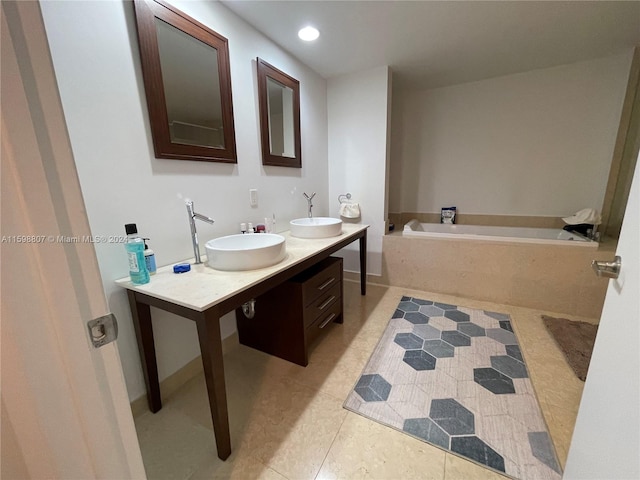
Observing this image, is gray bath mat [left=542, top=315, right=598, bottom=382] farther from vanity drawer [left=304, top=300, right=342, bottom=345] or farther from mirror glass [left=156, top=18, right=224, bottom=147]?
mirror glass [left=156, top=18, right=224, bottom=147]

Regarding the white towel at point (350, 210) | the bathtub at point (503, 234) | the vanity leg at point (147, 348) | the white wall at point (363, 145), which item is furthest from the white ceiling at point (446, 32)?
the vanity leg at point (147, 348)

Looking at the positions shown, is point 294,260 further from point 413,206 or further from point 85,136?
point 413,206

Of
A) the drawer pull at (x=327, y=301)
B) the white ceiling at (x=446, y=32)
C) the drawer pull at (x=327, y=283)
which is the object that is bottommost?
the drawer pull at (x=327, y=301)

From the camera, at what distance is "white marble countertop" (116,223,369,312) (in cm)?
97

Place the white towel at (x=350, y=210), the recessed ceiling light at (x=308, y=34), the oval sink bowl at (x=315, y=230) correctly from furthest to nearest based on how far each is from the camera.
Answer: the white towel at (x=350, y=210), the oval sink bowl at (x=315, y=230), the recessed ceiling light at (x=308, y=34)

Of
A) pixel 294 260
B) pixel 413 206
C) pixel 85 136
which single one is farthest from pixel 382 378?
pixel 413 206

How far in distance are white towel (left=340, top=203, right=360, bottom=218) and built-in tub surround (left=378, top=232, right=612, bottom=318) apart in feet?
1.33

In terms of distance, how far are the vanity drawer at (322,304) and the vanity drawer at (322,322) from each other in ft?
0.09

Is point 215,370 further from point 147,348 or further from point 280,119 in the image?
point 280,119

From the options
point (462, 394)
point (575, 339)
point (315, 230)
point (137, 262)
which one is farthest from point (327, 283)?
point (575, 339)

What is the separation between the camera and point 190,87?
1.41 m

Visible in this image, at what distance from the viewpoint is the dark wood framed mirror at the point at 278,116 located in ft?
6.11

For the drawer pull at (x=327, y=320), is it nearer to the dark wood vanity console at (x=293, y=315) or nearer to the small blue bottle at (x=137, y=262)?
the dark wood vanity console at (x=293, y=315)

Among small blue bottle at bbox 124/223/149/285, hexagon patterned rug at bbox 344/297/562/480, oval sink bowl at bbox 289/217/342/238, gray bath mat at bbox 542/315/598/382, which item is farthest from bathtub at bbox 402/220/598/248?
small blue bottle at bbox 124/223/149/285
